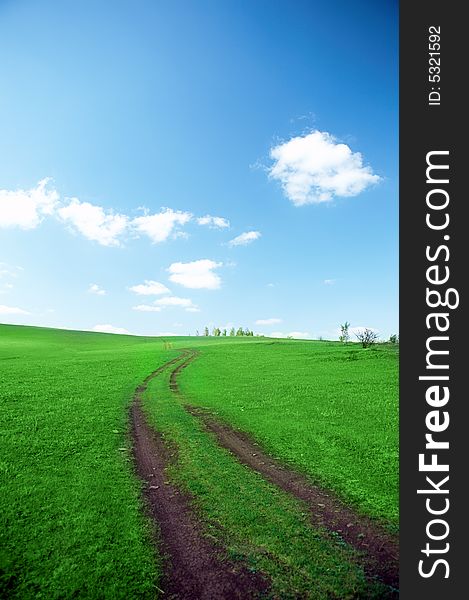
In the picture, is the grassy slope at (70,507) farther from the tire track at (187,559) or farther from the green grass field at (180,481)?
the tire track at (187,559)

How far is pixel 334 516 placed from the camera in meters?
9.65

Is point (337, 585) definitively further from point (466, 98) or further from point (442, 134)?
point (466, 98)

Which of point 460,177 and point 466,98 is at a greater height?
point 466,98

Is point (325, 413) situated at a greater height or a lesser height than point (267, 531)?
greater

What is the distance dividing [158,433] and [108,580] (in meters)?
9.69

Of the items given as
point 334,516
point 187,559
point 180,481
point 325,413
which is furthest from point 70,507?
point 325,413

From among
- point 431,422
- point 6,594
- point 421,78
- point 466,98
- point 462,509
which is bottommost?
A: point 6,594

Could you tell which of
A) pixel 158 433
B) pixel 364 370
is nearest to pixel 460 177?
pixel 158 433

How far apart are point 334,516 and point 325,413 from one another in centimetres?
1034

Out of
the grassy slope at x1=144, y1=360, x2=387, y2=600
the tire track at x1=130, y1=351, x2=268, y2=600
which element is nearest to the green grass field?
the grassy slope at x1=144, y1=360, x2=387, y2=600

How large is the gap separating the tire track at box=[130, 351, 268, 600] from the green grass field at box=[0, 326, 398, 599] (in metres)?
0.27

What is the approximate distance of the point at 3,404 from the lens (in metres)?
21.5

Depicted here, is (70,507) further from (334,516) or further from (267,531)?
(334,516)

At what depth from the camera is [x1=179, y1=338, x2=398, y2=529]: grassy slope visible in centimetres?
1198
